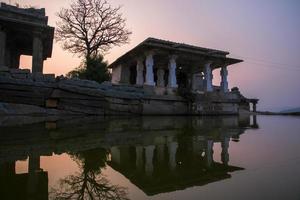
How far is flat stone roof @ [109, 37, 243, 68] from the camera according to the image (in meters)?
19.4

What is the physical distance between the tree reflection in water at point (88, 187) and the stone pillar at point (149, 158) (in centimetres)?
62

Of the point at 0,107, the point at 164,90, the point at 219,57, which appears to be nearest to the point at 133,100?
the point at 164,90

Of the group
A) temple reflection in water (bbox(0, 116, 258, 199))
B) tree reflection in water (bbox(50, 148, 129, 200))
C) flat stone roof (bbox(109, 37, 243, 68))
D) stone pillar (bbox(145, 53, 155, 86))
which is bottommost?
tree reflection in water (bbox(50, 148, 129, 200))

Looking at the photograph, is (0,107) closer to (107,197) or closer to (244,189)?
(107,197)

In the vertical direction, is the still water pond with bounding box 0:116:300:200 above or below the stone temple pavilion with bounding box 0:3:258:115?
below

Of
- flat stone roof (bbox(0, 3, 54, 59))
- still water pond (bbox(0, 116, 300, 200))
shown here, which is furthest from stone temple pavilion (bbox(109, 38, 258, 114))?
still water pond (bbox(0, 116, 300, 200))

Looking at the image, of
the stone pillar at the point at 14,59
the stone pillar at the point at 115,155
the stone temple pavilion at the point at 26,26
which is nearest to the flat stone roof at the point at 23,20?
the stone temple pavilion at the point at 26,26

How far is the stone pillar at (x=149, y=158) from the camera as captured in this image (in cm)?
367

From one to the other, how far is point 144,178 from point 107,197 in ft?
2.33

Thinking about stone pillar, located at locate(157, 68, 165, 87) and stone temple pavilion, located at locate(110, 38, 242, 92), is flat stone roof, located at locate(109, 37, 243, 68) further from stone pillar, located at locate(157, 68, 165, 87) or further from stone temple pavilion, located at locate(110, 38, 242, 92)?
stone pillar, located at locate(157, 68, 165, 87)

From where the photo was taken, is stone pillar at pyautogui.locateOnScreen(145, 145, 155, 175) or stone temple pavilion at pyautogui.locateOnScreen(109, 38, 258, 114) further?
stone temple pavilion at pyautogui.locateOnScreen(109, 38, 258, 114)

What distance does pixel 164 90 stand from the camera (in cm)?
1934

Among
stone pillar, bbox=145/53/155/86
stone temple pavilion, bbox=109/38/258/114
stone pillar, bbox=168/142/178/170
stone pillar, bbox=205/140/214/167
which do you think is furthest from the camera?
stone temple pavilion, bbox=109/38/258/114

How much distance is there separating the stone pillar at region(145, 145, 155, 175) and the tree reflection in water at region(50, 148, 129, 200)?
2.04 ft
